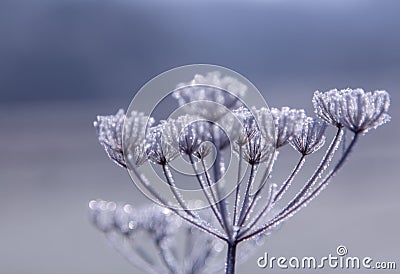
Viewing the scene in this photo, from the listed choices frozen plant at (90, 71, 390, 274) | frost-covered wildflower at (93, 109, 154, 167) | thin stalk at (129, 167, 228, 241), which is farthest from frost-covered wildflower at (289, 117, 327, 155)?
frost-covered wildflower at (93, 109, 154, 167)

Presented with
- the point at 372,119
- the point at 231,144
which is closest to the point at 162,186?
the point at 231,144

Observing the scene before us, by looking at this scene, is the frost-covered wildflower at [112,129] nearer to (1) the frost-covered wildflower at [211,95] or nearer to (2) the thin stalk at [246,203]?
(1) the frost-covered wildflower at [211,95]

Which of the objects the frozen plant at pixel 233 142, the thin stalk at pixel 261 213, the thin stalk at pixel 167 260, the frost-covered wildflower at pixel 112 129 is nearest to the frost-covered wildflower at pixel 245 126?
the frozen plant at pixel 233 142

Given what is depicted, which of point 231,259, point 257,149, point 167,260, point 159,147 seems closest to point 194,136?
point 159,147

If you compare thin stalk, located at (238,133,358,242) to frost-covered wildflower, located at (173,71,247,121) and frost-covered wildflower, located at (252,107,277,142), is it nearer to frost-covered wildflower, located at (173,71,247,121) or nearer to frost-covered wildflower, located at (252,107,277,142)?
frost-covered wildflower, located at (252,107,277,142)

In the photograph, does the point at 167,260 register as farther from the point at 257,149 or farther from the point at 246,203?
the point at 257,149

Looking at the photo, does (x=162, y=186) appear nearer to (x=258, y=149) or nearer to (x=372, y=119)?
(x=258, y=149)
